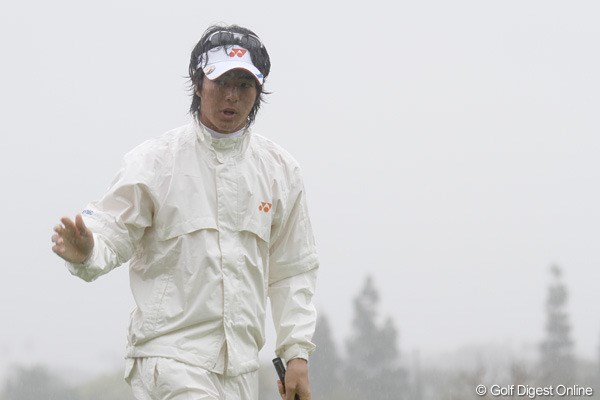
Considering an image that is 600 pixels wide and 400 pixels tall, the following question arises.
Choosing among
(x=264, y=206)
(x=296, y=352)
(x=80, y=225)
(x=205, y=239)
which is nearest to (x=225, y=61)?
(x=264, y=206)

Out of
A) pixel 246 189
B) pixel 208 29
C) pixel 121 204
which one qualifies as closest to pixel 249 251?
pixel 246 189

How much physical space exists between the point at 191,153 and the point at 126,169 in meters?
0.26

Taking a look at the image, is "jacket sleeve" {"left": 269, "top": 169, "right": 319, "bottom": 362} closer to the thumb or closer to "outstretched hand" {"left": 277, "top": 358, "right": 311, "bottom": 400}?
"outstretched hand" {"left": 277, "top": 358, "right": 311, "bottom": 400}

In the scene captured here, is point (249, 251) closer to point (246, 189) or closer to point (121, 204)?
point (246, 189)

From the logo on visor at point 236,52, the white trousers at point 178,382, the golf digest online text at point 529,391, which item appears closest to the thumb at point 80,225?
the white trousers at point 178,382

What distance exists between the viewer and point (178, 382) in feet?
12.7

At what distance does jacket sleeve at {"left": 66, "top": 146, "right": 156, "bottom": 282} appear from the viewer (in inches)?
154

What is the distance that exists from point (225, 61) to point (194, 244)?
70cm

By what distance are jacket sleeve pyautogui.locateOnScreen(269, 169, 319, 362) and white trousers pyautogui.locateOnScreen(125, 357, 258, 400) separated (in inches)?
11.5

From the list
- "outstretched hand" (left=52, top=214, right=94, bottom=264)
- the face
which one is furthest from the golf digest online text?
"outstretched hand" (left=52, top=214, right=94, bottom=264)

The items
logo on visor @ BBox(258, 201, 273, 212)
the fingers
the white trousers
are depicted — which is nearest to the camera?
the fingers

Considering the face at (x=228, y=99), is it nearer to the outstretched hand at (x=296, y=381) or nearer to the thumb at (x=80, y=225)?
the thumb at (x=80, y=225)

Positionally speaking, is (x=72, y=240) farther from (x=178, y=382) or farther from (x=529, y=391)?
(x=529, y=391)

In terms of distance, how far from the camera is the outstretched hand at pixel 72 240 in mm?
3646
